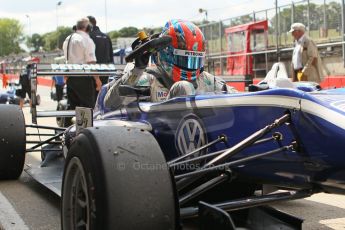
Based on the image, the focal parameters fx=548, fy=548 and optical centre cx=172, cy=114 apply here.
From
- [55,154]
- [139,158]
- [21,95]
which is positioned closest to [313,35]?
[21,95]

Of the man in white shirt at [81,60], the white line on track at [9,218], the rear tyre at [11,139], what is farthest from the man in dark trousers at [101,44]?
the white line on track at [9,218]

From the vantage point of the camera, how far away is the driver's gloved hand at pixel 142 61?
4203 millimetres

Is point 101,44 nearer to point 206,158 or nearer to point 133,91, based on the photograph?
point 133,91

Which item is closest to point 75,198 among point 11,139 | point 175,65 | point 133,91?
point 133,91

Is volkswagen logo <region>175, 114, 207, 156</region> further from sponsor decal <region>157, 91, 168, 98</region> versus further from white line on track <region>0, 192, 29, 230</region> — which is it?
white line on track <region>0, 192, 29, 230</region>

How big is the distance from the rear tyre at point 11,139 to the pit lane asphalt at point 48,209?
0.23 metres

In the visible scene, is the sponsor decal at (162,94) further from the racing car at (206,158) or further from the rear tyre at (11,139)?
the rear tyre at (11,139)

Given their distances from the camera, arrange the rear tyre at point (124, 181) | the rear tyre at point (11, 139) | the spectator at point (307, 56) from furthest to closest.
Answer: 1. the spectator at point (307, 56)
2. the rear tyre at point (11, 139)
3. the rear tyre at point (124, 181)

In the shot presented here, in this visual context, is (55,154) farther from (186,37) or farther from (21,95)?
(21,95)

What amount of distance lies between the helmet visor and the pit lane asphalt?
4.82 feet

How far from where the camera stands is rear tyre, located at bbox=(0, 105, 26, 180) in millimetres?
5305

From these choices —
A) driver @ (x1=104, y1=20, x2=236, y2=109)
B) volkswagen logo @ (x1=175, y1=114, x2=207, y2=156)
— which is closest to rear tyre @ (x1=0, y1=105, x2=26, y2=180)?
driver @ (x1=104, y1=20, x2=236, y2=109)

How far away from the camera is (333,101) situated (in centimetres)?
Result: 275

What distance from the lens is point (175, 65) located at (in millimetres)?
4098
